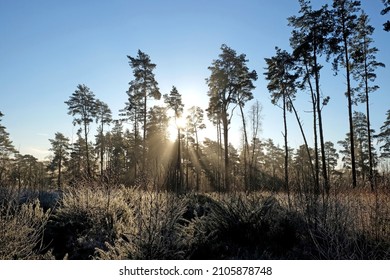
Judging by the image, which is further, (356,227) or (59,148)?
(59,148)

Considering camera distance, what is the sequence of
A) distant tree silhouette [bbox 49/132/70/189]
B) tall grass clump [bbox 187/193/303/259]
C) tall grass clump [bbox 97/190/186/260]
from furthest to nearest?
distant tree silhouette [bbox 49/132/70/189]
tall grass clump [bbox 187/193/303/259]
tall grass clump [bbox 97/190/186/260]

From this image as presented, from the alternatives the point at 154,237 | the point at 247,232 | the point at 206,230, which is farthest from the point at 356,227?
the point at 154,237

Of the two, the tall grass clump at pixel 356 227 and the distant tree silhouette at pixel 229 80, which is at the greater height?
the distant tree silhouette at pixel 229 80

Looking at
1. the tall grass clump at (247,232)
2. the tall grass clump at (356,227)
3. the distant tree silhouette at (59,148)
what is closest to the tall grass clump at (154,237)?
the tall grass clump at (247,232)

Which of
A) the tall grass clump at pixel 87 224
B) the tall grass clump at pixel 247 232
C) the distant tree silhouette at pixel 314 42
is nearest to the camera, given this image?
the tall grass clump at pixel 247 232

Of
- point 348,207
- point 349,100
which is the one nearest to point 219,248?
point 348,207

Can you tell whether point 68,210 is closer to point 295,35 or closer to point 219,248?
point 219,248

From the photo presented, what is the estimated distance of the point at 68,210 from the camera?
24.5 ft

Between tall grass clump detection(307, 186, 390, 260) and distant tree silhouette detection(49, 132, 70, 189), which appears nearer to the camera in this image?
tall grass clump detection(307, 186, 390, 260)

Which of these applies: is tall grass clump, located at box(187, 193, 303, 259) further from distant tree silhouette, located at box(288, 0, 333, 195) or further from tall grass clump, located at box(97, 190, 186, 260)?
distant tree silhouette, located at box(288, 0, 333, 195)

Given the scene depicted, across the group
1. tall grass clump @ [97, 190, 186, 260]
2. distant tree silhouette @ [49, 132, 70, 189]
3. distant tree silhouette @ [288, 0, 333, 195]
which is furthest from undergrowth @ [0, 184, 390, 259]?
distant tree silhouette @ [49, 132, 70, 189]

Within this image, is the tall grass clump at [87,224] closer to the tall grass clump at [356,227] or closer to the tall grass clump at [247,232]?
the tall grass clump at [247,232]

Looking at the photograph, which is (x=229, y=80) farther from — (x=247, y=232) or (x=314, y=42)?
(x=247, y=232)
